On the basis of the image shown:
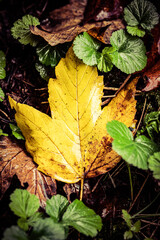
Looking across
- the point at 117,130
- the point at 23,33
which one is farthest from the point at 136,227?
the point at 23,33

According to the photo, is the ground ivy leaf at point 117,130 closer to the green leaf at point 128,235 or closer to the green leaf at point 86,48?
the green leaf at point 86,48

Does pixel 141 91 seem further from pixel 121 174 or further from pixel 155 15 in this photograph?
pixel 121 174

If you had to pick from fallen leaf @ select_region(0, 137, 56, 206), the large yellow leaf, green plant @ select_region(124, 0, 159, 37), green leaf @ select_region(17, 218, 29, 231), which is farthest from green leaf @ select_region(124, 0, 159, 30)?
green leaf @ select_region(17, 218, 29, 231)

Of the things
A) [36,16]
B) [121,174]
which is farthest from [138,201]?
[36,16]

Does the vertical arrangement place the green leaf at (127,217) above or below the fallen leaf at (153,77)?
below

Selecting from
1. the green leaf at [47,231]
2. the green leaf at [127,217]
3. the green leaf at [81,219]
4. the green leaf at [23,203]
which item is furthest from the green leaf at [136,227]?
the green leaf at [23,203]

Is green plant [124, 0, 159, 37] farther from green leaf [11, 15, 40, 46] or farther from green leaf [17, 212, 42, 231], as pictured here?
green leaf [17, 212, 42, 231]

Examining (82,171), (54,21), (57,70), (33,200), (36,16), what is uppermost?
(36,16)
